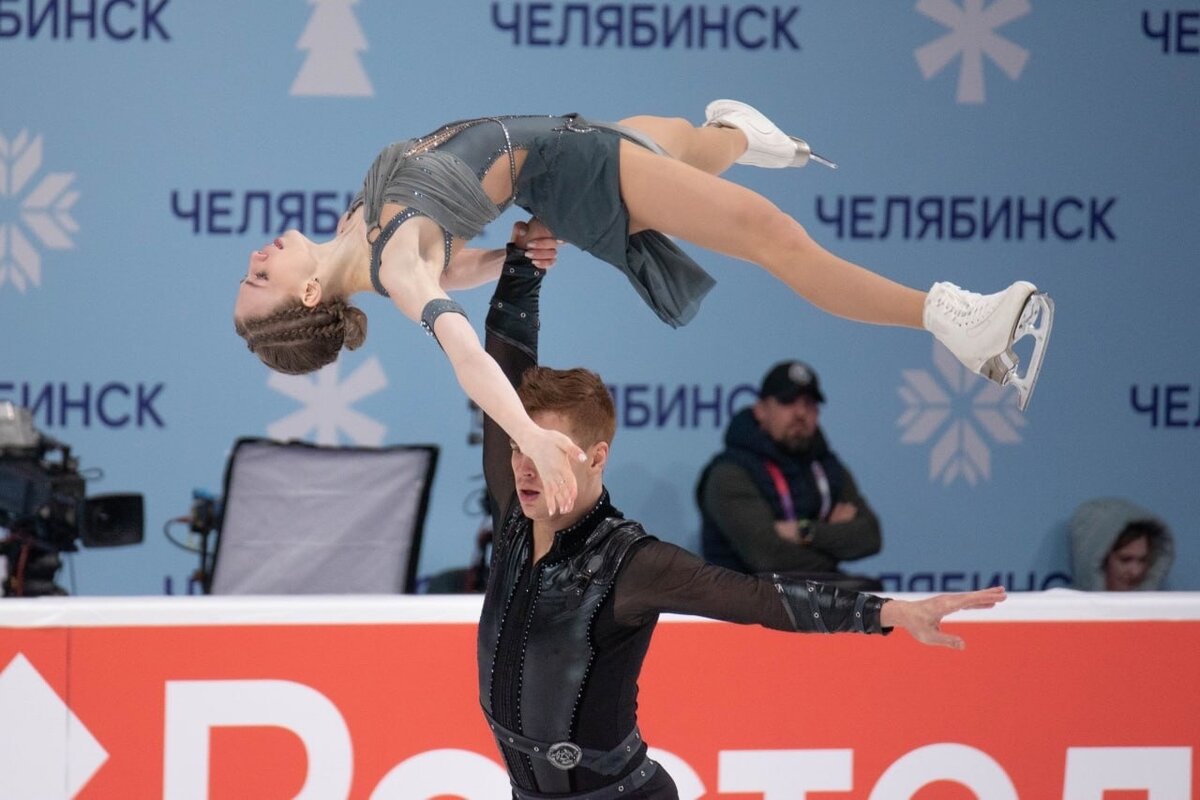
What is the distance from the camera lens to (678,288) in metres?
3.55

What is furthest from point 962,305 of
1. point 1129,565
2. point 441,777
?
point 1129,565

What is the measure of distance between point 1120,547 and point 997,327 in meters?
3.79

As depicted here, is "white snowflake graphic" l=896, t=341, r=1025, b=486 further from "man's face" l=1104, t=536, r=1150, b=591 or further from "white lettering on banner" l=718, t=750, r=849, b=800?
"white lettering on banner" l=718, t=750, r=849, b=800

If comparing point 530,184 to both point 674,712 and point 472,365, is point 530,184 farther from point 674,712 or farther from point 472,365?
point 674,712

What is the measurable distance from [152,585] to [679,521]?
216cm

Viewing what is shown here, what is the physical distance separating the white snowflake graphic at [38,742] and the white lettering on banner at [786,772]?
1.42 metres

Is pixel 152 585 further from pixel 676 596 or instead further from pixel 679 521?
pixel 676 596

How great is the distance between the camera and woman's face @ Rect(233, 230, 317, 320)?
338 cm

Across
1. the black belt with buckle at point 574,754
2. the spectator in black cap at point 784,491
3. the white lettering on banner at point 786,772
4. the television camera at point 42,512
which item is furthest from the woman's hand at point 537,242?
the spectator in black cap at point 784,491

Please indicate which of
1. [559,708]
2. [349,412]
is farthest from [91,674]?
[349,412]

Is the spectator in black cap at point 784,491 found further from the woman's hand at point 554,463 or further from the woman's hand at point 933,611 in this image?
the woman's hand at point 554,463

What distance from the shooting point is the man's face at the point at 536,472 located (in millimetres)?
2898

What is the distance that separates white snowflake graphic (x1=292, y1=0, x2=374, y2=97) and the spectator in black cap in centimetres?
205

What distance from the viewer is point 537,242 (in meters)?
3.50
